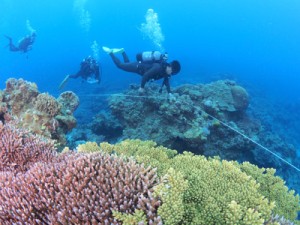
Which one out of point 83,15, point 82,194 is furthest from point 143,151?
point 83,15

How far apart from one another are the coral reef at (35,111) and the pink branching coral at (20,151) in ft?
4.77

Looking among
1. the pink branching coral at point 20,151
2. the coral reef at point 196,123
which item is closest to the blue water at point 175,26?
the coral reef at point 196,123

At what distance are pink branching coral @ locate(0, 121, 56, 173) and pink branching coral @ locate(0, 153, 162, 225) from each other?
2.77ft

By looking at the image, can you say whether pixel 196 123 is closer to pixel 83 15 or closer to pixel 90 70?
pixel 90 70

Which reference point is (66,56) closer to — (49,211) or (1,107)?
(1,107)

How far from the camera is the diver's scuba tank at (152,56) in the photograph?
8706mm

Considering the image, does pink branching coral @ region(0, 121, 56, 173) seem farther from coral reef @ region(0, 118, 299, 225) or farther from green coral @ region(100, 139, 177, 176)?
green coral @ region(100, 139, 177, 176)

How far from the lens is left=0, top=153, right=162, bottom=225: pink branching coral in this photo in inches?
95.5

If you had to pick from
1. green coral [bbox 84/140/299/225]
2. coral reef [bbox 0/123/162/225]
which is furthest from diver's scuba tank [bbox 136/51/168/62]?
coral reef [bbox 0/123/162/225]

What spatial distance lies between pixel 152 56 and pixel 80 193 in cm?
722

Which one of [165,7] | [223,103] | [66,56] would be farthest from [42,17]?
[223,103]

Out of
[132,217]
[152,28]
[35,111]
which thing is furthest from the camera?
[152,28]

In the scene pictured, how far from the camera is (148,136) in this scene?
27.1 ft

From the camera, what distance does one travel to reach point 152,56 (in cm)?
911
